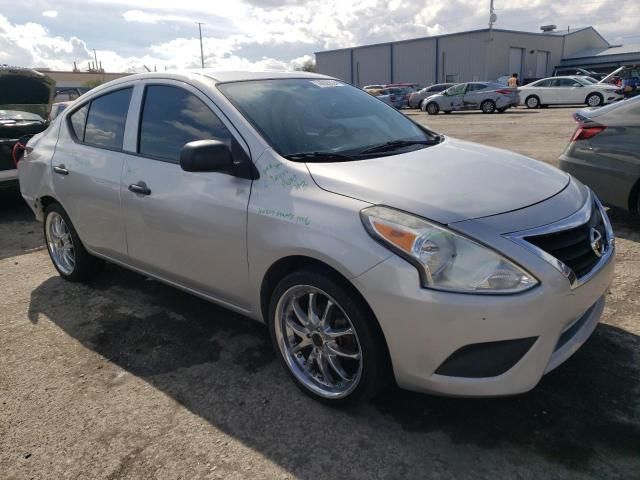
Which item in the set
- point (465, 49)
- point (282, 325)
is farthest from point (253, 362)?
point (465, 49)

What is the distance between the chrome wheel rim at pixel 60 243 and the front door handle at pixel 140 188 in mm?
1337

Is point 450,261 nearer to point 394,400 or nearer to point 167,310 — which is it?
point 394,400

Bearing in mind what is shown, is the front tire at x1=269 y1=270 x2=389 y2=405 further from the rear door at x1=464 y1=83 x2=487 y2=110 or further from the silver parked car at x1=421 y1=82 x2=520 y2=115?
the rear door at x1=464 y1=83 x2=487 y2=110

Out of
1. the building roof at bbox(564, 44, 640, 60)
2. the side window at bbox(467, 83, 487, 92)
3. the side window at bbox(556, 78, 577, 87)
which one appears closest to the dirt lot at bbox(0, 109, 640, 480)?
the side window at bbox(467, 83, 487, 92)

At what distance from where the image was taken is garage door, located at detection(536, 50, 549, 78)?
50.7 m

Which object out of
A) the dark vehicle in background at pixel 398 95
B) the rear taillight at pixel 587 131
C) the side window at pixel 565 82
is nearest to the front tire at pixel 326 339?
the rear taillight at pixel 587 131

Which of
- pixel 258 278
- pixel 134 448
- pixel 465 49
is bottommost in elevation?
pixel 134 448

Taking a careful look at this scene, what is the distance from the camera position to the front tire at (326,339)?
2424mm

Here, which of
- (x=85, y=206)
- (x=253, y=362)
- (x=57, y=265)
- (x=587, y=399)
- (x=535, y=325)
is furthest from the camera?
(x=57, y=265)

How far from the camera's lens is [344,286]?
244cm

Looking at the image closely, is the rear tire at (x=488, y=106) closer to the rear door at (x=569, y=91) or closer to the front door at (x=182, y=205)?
the rear door at (x=569, y=91)

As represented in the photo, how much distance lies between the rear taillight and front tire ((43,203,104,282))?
4.61 metres

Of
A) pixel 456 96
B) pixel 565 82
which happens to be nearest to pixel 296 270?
pixel 456 96

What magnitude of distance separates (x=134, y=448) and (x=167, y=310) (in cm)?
157
